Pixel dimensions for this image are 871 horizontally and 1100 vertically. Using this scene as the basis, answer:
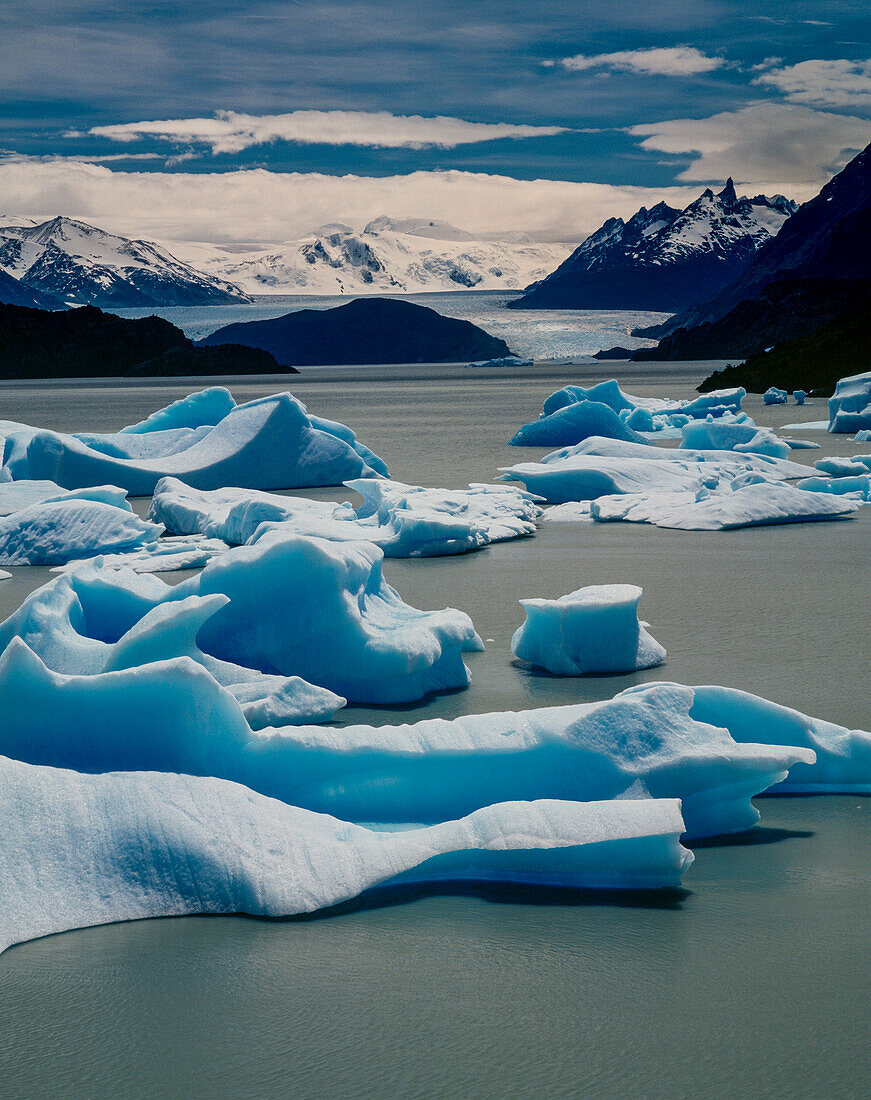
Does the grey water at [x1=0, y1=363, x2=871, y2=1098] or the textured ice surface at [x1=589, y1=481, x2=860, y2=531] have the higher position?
the grey water at [x1=0, y1=363, x2=871, y2=1098]

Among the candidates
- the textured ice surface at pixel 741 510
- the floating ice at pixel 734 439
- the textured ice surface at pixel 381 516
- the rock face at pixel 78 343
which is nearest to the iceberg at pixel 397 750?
the textured ice surface at pixel 381 516

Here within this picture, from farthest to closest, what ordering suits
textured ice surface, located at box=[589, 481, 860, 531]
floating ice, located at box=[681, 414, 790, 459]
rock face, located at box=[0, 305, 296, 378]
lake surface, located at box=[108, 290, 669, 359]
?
lake surface, located at box=[108, 290, 669, 359] < rock face, located at box=[0, 305, 296, 378] < floating ice, located at box=[681, 414, 790, 459] < textured ice surface, located at box=[589, 481, 860, 531]

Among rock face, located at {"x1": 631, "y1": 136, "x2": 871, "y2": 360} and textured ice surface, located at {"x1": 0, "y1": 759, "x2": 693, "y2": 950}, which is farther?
rock face, located at {"x1": 631, "y1": 136, "x2": 871, "y2": 360}

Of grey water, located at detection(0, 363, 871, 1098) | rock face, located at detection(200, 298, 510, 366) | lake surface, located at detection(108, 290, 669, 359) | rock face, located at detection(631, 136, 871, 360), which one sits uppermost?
grey water, located at detection(0, 363, 871, 1098)

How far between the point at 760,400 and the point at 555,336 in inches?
2532

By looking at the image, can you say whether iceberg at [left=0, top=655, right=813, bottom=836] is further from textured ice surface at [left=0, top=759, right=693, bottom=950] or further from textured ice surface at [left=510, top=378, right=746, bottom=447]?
textured ice surface at [left=510, top=378, right=746, bottom=447]

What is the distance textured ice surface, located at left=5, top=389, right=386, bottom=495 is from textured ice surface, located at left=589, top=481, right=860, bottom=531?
353 cm

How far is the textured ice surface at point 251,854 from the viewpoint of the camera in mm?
2188

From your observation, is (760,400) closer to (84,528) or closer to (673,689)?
(84,528)

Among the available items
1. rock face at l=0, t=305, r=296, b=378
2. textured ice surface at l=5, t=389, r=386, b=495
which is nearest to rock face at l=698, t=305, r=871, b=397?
textured ice surface at l=5, t=389, r=386, b=495

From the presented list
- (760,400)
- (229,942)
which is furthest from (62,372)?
(229,942)

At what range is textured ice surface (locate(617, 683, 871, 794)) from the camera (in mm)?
2713

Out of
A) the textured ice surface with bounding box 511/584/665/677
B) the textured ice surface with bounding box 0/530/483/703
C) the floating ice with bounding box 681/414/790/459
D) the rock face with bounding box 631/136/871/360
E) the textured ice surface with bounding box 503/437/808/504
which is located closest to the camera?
the textured ice surface with bounding box 0/530/483/703

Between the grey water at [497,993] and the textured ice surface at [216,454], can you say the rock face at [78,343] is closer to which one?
the textured ice surface at [216,454]
